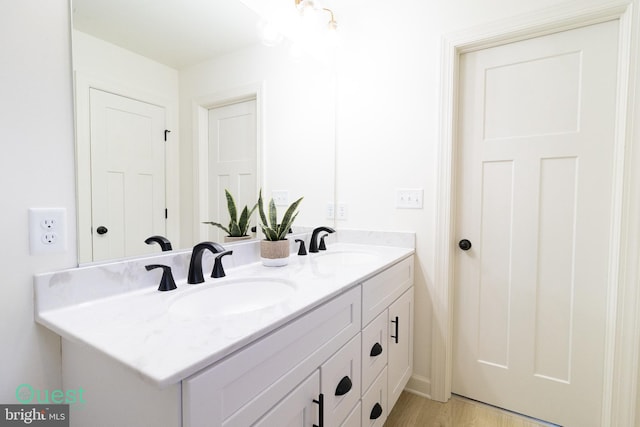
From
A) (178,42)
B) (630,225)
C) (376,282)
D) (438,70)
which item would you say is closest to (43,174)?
(178,42)

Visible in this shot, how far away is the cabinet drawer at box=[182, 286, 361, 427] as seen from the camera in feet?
1.78

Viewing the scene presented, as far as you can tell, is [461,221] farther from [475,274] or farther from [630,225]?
[630,225]

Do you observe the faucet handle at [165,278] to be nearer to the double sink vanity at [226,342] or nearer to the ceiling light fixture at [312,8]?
the double sink vanity at [226,342]

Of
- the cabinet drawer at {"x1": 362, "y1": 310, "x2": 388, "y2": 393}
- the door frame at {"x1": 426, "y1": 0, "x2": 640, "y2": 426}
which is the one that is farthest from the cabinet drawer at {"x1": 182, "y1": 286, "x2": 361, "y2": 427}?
the door frame at {"x1": 426, "y1": 0, "x2": 640, "y2": 426}

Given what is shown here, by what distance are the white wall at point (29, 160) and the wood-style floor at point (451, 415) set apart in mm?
1483

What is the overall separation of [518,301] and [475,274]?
233mm

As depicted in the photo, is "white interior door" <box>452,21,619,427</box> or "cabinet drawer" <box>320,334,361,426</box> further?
"white interior door" <box>452,21,619,427</box>

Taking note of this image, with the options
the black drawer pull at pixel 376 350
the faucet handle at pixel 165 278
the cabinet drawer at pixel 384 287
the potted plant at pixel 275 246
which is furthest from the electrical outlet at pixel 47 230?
the black drawer pull at pixel 376 350

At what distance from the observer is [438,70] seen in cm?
163

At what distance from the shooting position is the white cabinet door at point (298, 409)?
707 mm

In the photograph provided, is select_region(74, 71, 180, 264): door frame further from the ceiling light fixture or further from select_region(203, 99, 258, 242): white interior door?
the ceiling light fixture

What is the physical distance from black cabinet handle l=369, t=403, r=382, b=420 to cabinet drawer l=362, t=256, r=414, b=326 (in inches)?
14.7

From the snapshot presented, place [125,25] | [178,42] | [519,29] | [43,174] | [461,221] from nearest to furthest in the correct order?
[43,174]
[125,25]
[178,42]
[519,29]
[461,221]

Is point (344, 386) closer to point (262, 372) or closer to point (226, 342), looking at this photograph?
point (262, 372)
